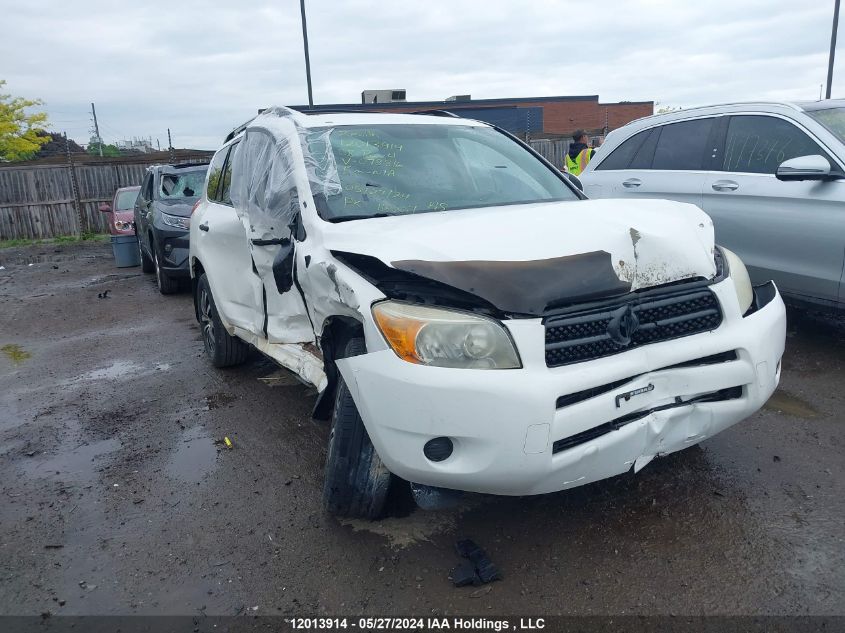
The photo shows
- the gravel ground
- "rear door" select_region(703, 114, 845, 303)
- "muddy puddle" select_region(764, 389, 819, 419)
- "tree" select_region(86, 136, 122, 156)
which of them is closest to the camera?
the gravel ground

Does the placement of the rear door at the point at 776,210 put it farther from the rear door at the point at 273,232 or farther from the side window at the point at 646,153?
the rear door at the point at 273,232

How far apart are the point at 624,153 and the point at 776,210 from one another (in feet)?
6.07

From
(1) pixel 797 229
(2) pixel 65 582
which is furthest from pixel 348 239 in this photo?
(1) pixel 797 229

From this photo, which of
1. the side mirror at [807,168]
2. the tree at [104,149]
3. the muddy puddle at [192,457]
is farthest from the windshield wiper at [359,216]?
the tree at [104,149]

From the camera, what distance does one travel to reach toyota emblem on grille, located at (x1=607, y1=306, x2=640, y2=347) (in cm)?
247

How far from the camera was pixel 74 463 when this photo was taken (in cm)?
404

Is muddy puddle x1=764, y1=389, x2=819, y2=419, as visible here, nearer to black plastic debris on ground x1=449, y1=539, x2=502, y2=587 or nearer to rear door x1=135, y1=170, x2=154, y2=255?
black plastic debris on ground x1=449, y1=539, x2=502, y2=587

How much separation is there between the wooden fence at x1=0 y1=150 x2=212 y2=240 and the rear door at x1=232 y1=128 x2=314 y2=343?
16044 mm

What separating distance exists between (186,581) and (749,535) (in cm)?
237

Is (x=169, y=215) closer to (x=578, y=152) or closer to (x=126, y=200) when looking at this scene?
(x=126, y=200)

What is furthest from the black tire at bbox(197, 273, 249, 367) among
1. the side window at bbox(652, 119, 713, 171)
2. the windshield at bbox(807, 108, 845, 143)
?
the windshield at bbox(807, 108, 845, 143)

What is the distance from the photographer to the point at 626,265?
101 inches

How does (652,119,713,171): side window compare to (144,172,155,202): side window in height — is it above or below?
above

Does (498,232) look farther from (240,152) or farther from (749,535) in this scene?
(240,152)
